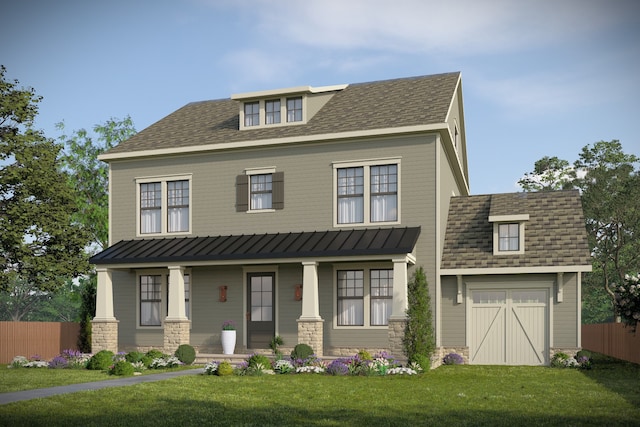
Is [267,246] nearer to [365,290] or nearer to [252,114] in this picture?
[365,290]

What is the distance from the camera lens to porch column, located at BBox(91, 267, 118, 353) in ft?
81.0

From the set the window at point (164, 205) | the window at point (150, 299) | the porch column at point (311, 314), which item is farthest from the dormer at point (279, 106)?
the window at point (150, 299)

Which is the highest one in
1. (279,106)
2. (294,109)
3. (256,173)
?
(279,106)

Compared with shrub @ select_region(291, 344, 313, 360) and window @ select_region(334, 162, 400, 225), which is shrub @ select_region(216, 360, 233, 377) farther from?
window @ select_region(334, 162, 400, 225)

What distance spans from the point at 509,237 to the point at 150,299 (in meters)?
12.4

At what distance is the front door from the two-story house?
0.16 ft

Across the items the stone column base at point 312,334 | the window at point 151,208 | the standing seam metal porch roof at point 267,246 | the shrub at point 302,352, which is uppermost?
the window at point 151,208

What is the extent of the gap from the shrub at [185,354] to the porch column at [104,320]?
3326mm

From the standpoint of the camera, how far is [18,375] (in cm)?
1941

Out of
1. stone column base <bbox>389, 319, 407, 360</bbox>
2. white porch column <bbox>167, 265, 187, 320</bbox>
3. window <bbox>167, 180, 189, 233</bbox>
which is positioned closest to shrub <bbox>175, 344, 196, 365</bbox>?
white porch column <bbox>167, 265, 187, 320</bbox>

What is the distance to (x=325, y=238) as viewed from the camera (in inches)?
938

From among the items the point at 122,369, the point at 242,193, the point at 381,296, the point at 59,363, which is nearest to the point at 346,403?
the point at 122,369

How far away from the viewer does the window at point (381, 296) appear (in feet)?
77.8

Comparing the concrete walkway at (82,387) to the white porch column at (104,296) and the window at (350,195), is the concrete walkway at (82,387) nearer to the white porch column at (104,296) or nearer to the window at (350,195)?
the white porch column at (104,296)
